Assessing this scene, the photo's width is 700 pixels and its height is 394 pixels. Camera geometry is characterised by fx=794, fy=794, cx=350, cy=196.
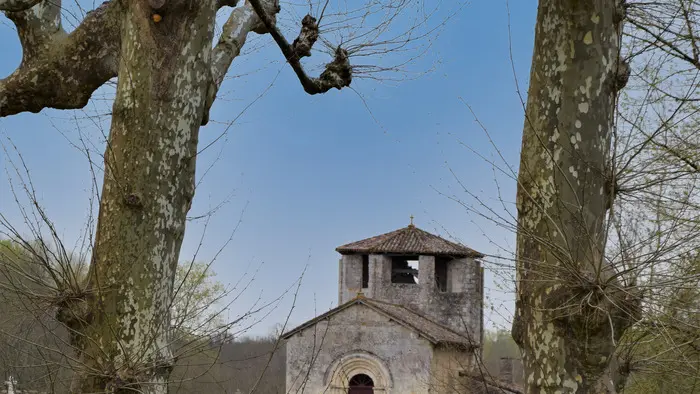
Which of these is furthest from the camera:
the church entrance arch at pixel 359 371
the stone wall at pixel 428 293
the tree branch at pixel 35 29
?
the stone wall at pixel 428 293

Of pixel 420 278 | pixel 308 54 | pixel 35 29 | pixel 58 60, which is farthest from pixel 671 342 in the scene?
pixel 420 278

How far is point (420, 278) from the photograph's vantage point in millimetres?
28812

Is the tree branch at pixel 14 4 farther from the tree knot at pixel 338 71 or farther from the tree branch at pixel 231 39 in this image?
the tree knot at pixel 338 71

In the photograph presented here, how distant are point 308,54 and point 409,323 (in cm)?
1797

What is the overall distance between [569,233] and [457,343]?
1985cm

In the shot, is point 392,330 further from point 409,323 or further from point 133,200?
point 133,200

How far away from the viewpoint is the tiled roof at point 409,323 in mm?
24203

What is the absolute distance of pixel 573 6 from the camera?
584cm

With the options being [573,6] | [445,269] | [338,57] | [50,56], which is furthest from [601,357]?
[445,269]

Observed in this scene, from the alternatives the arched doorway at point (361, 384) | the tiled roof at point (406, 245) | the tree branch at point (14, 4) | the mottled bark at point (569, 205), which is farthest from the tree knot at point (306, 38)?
the tiled roof at point (406, 245)

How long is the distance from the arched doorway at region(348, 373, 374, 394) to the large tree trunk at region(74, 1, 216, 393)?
20.5 metres

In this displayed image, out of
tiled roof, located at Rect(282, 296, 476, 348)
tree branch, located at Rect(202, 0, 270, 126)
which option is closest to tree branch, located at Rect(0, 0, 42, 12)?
tree branch, located at Rect(202, 0, 270, 126)

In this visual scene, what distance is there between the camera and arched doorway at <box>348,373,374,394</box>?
25.1 m

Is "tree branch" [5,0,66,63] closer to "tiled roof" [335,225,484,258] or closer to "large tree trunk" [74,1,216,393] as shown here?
"large tree trunk" [74,1,216,393]
